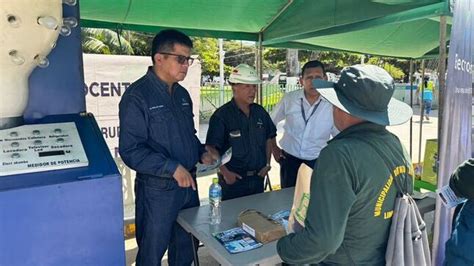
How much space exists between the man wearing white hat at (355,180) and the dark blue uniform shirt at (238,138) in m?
1.35

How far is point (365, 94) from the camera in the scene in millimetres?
1112

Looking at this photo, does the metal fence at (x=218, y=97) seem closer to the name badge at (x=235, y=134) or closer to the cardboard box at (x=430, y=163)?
the cardboard box at (x=430, y=163)

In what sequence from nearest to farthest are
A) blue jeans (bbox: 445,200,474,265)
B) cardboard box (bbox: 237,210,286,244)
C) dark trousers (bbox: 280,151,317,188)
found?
blue jeans (bbox: 445,200,474,265), cardboard box (bbox: 237,210,286,244), dark trousers (bbox: 280,151,317,188)

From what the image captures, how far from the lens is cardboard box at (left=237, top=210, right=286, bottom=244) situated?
160 centimetres

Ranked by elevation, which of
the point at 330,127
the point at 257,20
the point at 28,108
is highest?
the point at 257,20

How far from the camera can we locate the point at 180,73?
1941 millimetres

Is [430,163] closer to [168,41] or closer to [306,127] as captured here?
[306,127]

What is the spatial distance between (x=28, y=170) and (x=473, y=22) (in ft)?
8.36

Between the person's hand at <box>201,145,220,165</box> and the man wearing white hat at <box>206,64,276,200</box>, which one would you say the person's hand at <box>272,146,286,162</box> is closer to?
the man wearing white hat at <box>206,64,276,200</box>

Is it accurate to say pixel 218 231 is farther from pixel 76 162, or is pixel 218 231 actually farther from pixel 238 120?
pixel 238 120

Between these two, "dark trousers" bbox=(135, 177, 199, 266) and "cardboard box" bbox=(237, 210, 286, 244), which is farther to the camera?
"dark trousers" bbox=(135, 177, 199, 266)

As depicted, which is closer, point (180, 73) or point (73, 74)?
point (73, 74)

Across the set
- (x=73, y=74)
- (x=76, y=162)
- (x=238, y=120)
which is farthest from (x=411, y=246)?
(x=238, y=120)

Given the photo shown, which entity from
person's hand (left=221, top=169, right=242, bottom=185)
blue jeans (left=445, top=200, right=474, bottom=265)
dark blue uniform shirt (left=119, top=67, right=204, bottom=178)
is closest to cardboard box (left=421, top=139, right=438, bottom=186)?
person's hand (left=221, top=169, right=242, bottom=185)
